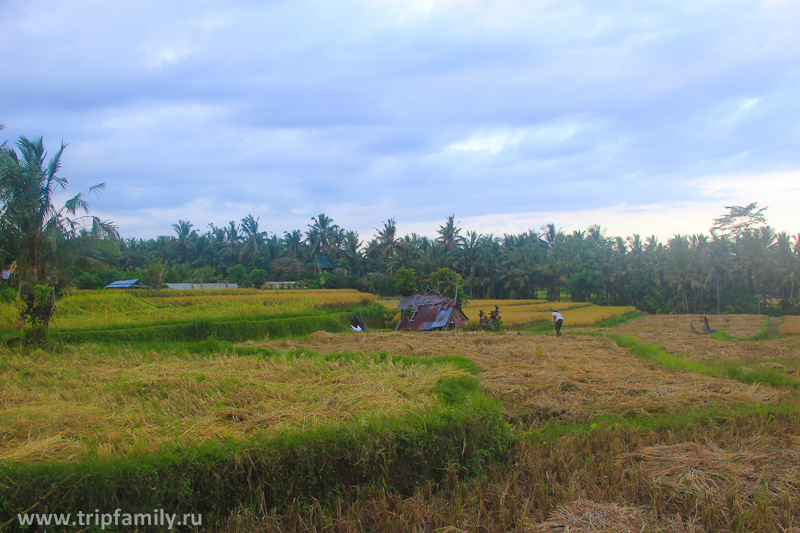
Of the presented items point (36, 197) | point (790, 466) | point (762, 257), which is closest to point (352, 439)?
point (790, 466)

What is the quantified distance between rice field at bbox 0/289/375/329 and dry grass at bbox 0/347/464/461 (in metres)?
6.30

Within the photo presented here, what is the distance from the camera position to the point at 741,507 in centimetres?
312

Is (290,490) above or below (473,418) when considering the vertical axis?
below

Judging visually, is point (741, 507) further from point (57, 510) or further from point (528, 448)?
point (57, 510)

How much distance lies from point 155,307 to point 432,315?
10.6 meters

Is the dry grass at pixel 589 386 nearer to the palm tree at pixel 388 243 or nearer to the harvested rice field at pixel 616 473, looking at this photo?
the harvested rice field at pixel 616 473

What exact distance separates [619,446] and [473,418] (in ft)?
4.72

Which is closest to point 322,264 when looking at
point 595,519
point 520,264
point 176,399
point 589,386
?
point 520,264

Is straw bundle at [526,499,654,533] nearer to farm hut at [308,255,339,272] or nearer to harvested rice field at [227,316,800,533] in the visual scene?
harvested rice field at [227,316,800,533]

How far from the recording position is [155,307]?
1636 cm

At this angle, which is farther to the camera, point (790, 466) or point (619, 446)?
point (619, 446)

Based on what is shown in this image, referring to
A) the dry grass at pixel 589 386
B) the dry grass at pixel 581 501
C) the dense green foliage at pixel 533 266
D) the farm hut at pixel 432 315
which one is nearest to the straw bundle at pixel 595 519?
the dry grass at pixel 581 501

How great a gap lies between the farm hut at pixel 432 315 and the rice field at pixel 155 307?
3463 mm

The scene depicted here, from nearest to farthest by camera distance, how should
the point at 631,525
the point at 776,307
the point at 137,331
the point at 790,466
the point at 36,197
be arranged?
the point at 631,525 < the point at 790,466 < the point at 137,331 < the point at 36,197 < the point at 776,307
